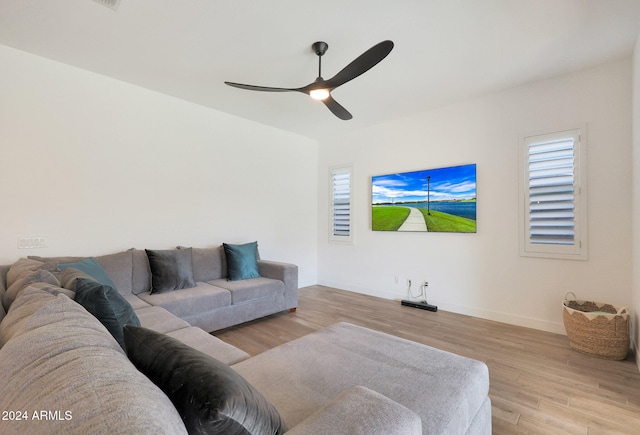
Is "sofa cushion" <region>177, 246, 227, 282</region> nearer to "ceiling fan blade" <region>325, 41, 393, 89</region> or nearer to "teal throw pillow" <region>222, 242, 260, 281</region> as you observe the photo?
"teal throw pillow" <region>222, 242, 260, 281</region>

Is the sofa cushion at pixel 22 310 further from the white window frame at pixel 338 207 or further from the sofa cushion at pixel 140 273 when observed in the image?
the white window frame at pixel 338 207

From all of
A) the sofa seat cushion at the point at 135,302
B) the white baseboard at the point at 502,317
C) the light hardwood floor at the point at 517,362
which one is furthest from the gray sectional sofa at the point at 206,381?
the white baseboard at the point at 502,317

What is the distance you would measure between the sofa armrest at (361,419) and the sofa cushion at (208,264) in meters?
3.01

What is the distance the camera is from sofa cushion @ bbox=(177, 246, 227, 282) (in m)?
3.50

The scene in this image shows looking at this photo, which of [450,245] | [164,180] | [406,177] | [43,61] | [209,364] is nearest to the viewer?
[209,364]

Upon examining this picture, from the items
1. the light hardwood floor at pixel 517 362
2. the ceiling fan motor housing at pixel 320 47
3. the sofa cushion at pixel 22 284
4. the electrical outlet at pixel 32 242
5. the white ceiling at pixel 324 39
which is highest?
the white ceiling at pixel 324 39

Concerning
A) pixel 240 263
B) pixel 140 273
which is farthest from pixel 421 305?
pixel 140 273

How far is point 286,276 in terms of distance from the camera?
3.79 metres

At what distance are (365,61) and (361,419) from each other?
2204mm

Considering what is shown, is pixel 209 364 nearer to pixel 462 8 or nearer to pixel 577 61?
pixel 462 8


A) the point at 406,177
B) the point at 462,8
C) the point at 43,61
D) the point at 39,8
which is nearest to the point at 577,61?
the point at 462,8

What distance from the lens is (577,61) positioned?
2836mm

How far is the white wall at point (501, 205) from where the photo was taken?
2.85 m

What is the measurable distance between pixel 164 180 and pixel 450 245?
12.8ft
